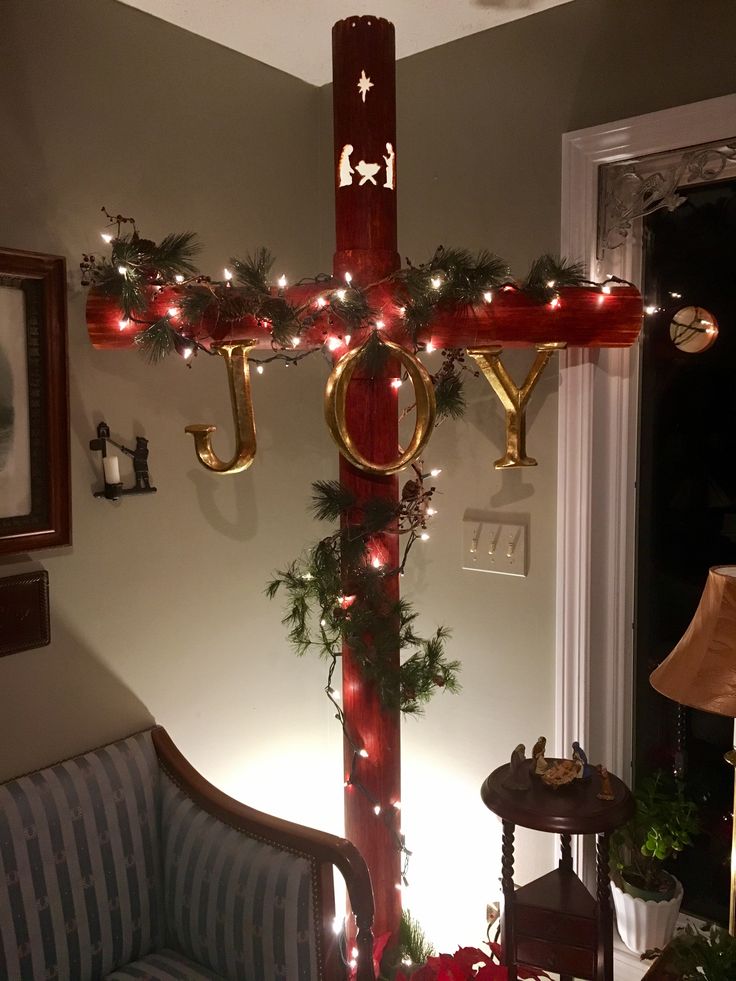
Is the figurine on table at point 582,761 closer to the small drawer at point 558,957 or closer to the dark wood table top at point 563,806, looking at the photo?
the dark wood table top at point 563,806

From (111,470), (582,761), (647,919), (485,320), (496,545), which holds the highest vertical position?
(485,320)

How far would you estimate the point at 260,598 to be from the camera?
238cm

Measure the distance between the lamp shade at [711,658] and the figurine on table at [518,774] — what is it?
0.41 meters

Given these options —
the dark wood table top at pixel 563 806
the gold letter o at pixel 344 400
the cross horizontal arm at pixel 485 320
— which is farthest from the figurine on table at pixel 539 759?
the cross horizontal arm at pixel 485 320

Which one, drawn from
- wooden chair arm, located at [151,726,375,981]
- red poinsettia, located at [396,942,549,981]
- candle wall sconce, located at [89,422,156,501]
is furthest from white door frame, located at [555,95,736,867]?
candle wall sconce, located at [89,422,156,501]

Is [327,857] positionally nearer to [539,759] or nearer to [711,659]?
[539,759]

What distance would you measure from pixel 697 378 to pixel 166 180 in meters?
1.33

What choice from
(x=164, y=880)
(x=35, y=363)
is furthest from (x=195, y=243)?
(x=164, y=880)

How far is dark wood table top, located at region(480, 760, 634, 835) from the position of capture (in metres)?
1.64

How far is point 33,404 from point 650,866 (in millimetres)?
1709

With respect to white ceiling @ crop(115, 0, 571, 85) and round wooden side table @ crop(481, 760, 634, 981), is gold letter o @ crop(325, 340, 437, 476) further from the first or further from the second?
white ceiling @ crop(115, 0, 571, 85)

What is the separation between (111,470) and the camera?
1.92 meters

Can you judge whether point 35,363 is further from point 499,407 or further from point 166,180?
point 499,407

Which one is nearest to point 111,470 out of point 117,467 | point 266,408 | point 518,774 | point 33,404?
point 117,467
